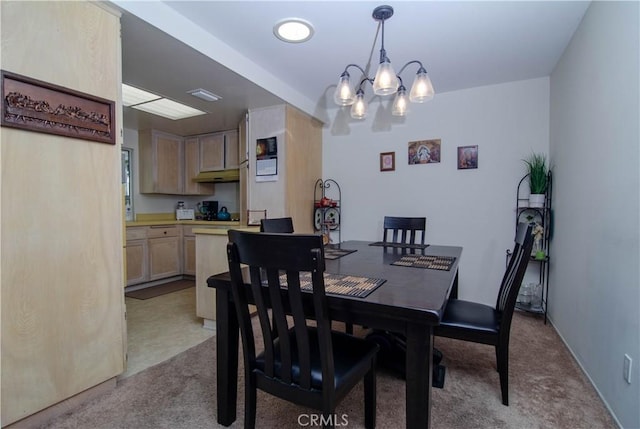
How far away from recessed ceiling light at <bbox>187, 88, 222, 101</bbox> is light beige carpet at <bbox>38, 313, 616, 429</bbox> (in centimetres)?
228

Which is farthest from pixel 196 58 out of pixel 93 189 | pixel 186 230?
pixel 186 230

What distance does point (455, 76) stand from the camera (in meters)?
2.92

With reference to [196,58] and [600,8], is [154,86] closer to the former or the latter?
[196,58]

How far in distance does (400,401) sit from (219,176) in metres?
3.80

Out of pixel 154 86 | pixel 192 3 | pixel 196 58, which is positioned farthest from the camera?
pixel 154 86

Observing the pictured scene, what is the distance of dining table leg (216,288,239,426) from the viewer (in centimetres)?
139

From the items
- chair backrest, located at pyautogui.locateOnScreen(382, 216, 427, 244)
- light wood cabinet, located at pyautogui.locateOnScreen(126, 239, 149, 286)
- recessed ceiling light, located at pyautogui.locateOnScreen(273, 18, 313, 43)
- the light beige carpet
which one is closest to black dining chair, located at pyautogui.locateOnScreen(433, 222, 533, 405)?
the light beige carpet

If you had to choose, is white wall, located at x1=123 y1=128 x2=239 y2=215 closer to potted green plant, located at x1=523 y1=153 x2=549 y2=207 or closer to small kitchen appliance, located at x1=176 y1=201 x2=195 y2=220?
small kitchen appliance, located at x1=176 y1=201 x2=195 y2=220

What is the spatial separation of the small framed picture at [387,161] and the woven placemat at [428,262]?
181cm

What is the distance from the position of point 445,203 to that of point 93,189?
3.11 metres

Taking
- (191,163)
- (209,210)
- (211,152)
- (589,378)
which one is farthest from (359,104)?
(209,210)

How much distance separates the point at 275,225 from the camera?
7.65ft

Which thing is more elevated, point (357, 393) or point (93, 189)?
point (93, 189)

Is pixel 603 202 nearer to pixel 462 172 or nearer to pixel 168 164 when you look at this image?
pixel 462 172
